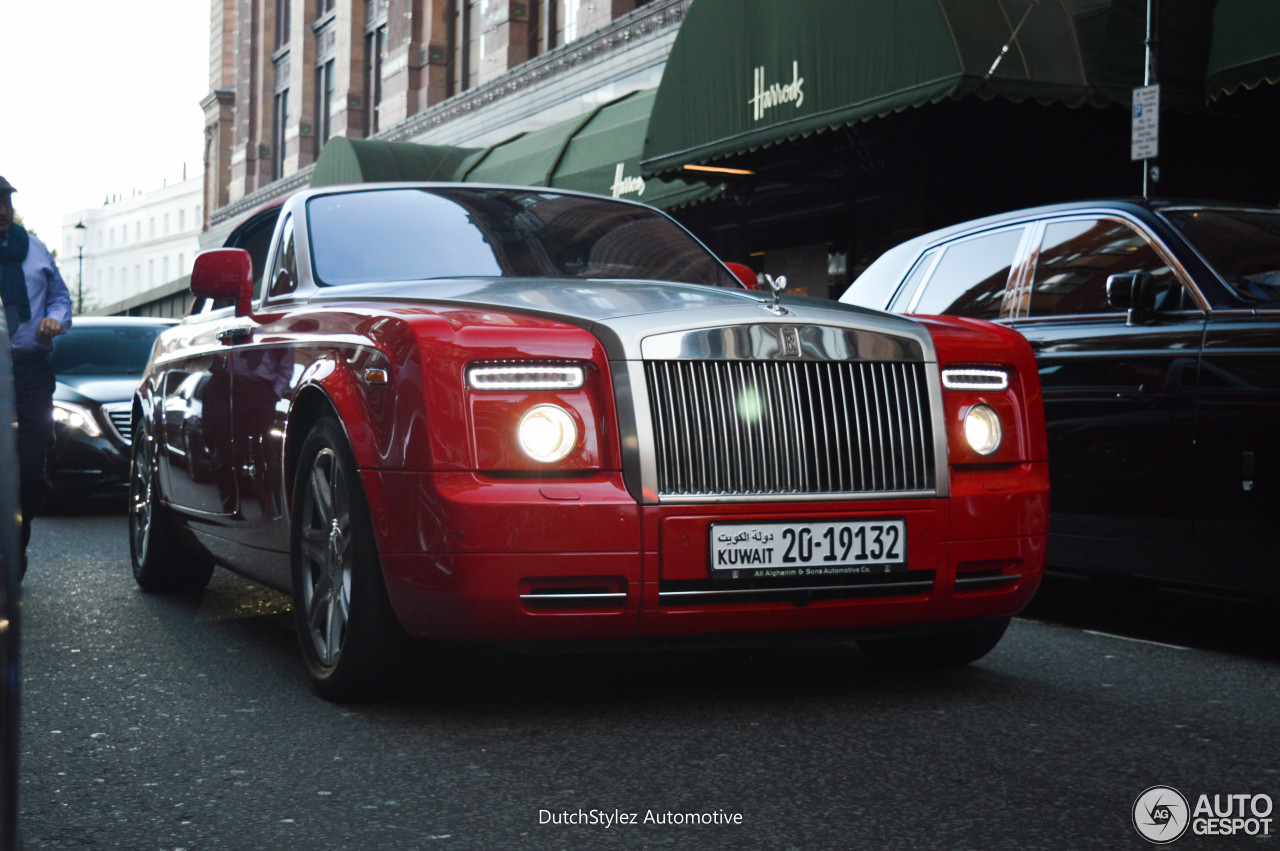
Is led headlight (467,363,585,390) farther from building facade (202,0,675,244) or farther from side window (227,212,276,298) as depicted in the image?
building facade (202,0,675,244)

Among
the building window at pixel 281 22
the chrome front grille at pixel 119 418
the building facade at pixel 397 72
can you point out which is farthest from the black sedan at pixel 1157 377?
the building window at pixel 281 22

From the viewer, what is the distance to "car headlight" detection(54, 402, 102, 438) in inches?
444

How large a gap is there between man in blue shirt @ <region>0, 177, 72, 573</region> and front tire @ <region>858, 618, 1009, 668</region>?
3.97m

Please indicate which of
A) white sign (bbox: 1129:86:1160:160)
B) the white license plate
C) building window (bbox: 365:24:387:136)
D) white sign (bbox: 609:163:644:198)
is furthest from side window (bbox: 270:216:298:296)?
building window (bbox: 365:24:387:136)

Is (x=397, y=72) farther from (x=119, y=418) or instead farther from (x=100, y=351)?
(x=119, y=418)

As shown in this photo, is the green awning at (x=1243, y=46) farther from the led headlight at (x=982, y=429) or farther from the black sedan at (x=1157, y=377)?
the led headlight at (x=982, y=429)

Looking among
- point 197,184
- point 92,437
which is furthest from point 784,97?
point 197,184

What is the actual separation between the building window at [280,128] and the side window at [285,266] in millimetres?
36621

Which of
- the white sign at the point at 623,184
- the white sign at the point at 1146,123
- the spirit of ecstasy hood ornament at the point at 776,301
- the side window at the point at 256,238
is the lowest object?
the spirit of ecstasy hood ornament at the point at 776,301

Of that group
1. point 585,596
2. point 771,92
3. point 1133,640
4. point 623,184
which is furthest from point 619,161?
point 585,596

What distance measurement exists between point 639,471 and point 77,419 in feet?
28.3

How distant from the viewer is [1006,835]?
293 centimetres

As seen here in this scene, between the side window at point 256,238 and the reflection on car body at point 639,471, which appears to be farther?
the side window at point 256,238

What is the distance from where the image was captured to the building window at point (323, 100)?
124ft
